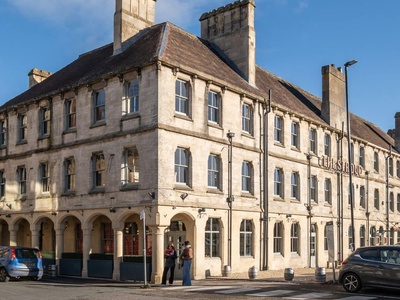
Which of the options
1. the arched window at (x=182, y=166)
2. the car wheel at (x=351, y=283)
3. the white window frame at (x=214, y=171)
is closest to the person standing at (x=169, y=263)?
the arched window at (x=182, y=166)

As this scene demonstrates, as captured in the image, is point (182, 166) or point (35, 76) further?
point (35, 76)

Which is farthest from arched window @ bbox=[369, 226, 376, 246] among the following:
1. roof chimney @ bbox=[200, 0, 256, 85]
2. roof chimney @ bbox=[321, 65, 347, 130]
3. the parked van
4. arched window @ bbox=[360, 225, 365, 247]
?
the parked van

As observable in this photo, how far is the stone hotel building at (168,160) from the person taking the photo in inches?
990

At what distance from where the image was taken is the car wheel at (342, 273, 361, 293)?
18914mm

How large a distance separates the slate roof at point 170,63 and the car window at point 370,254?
38.7 feet

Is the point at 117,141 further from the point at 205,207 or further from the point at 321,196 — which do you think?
the point at 321,196

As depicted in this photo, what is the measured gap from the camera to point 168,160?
970 inches

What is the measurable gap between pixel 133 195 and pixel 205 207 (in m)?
3.56

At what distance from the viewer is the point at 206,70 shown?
2789cm

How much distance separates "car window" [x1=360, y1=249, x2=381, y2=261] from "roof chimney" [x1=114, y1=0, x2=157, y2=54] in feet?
56.1

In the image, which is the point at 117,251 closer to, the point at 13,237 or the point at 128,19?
the point at 13,237

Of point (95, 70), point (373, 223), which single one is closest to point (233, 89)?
point (95, 70)

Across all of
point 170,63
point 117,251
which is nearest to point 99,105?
point 170,63

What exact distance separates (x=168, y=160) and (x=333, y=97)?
1971 cm
